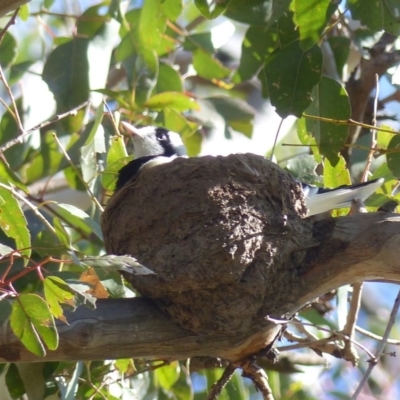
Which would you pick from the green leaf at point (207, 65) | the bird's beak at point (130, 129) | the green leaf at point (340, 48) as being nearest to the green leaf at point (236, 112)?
the green leaf at point (207, 65)

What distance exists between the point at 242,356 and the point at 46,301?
1.99 feet

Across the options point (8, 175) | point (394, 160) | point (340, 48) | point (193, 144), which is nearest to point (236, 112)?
point (193, 144)

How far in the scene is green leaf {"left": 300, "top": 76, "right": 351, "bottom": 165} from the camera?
7.04 feet

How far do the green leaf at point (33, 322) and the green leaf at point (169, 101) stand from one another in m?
1.31

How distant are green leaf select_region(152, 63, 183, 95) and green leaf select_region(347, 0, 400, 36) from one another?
45.7 inches

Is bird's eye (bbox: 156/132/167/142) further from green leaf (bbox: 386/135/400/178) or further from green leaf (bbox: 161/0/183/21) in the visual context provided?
green leaf (bbox: 386/135/400/178)

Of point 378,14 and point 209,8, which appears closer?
point 378,14

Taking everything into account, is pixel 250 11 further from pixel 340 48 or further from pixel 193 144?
pixel 193 144

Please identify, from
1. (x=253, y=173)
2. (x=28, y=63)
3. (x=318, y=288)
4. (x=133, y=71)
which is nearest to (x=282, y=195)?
(x=253, y=173)

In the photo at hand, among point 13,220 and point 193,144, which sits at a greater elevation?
point 13,220

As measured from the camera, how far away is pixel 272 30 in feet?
8.81

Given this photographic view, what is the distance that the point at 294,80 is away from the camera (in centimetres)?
206

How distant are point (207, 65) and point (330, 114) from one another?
3.71ft

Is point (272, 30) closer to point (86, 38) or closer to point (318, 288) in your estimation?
point (86, 38)
